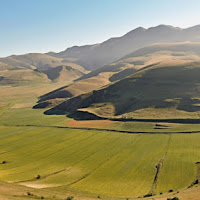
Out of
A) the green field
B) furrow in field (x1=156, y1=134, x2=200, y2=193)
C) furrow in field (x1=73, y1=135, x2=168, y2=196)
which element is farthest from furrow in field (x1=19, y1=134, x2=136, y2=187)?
furrow in field (x1=156, y1=134, x2=200, y2=193)

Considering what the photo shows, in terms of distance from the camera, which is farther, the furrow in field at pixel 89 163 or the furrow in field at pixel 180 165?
the furrow in field at pixel 89 163

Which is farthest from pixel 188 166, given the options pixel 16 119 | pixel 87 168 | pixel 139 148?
pixel 16 119

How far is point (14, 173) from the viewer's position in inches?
2987

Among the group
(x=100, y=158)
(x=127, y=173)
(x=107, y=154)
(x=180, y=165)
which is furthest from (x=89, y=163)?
(x=180, y=165)

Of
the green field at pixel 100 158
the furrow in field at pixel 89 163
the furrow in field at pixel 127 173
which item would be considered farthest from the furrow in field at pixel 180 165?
the furrow in field at pixel 89 163

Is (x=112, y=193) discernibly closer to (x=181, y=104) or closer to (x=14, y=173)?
(x=14, y=173)

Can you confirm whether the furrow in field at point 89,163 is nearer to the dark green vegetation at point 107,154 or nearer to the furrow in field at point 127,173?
the dark green vegetation at point 107,154

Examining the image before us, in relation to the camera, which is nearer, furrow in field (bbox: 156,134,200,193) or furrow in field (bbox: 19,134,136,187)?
furrow in field (bbox: 156,134,200,193)

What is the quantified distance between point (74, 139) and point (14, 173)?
45.3m

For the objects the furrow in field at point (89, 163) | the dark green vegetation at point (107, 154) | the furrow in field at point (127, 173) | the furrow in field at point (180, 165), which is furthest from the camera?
the furrow in field at point (89, 163)

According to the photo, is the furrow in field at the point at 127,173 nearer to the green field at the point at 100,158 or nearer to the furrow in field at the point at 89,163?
the green field at the point at 100,158

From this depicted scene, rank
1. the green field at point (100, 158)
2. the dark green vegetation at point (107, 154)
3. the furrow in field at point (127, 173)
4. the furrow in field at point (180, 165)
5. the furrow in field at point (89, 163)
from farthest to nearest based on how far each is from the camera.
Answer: the furrow in field at point (89, 163), the green field at point (100, 158), the furrow in field at point (180, 165), the furrow in field at point (127, 173), the dark green vegetation at point (107, 154)

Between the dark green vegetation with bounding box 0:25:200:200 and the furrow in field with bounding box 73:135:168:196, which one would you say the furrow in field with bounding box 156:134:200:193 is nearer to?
the dark green vegetation with bounding box 0:25:200:200

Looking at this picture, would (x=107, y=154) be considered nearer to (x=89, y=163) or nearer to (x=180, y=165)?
(x=89, y=163)
